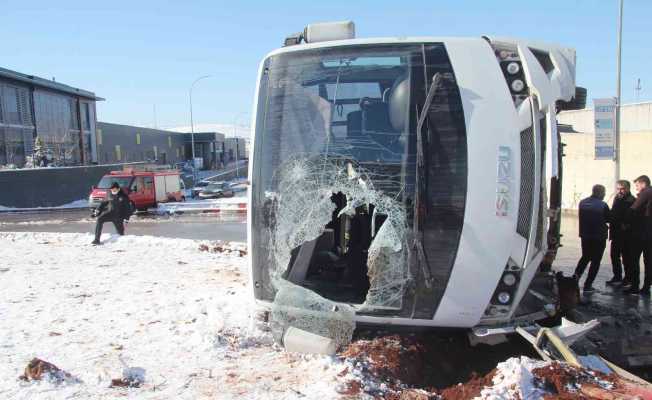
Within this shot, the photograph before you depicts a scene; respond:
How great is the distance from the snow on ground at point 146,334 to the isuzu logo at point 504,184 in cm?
172

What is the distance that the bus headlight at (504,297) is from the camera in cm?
391

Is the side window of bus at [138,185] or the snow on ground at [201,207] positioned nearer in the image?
the snow on ground at [201,207]

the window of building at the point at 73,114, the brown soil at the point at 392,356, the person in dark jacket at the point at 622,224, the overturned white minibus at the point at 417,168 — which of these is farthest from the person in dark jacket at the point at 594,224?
the window of building at the point at 73,114

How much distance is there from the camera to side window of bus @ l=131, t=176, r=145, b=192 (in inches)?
942

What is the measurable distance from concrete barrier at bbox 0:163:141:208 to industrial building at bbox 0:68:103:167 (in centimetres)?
420

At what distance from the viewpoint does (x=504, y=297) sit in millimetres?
3916

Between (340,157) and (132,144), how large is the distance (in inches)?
2018

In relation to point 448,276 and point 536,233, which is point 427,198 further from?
point 536,233

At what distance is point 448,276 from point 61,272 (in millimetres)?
A: 6453

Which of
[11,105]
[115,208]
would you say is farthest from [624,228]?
[11,105]

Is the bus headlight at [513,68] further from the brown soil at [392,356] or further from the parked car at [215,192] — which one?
the parked car at [215,192]

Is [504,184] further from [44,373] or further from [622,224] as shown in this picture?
[622,224]

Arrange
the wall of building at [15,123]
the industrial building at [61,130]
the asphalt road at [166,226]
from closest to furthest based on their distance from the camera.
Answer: the asphalt road at [166,226]
the wall of building at [15,123]
the industrial building at [61,130]

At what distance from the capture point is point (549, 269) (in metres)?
4.91
